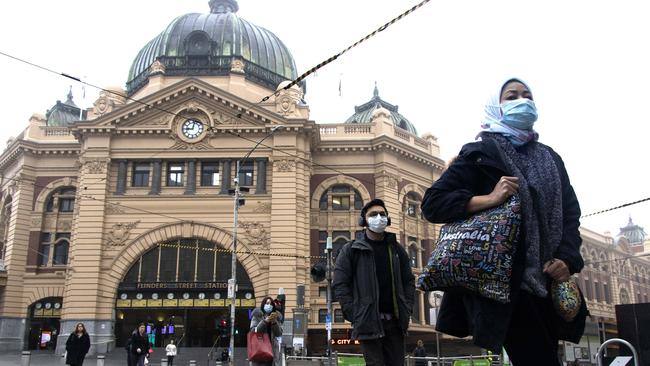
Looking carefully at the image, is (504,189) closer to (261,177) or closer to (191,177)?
(261,177)

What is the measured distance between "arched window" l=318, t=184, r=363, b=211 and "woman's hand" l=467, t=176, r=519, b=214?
3823cm

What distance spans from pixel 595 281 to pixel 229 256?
44.6 metres

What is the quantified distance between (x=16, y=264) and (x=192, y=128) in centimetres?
1477

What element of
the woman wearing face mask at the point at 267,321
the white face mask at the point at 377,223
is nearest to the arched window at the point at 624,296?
the woman wearing face mask at the point at 267,321

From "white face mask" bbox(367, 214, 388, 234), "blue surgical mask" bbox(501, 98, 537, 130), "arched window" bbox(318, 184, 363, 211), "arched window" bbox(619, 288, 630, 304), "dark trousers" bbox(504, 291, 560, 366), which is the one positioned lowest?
"dark trousers" bbox(504, 291, 560, 366)

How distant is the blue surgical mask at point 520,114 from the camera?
3.86m

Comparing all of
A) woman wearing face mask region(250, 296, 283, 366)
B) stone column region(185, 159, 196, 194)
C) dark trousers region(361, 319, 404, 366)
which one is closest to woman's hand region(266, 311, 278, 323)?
woman wearing face mask region(250, 296, 283, 366)

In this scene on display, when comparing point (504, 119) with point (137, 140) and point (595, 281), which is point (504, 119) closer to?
point (137, 140)

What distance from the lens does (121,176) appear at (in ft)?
130

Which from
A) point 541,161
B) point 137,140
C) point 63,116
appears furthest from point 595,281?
point 541,161

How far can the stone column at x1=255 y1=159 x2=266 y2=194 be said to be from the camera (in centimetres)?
3928

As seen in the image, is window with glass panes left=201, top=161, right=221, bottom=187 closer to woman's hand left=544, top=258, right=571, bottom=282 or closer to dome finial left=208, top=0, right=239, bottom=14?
dome finial left=208, top=0, right=239, bottom=14

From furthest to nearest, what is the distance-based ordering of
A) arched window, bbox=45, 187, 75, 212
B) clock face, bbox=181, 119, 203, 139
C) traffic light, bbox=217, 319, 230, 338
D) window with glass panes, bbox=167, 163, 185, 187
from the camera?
arched window, bbox=45, 187, 75, 212
clock face, bbox=181, 119, 203, 139
window with glass panes, bbox=167, 163, 185, 187
traffic light, bbox=217, 319, 230, 338

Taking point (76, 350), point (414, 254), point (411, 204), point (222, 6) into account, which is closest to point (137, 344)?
point (76, 350)
